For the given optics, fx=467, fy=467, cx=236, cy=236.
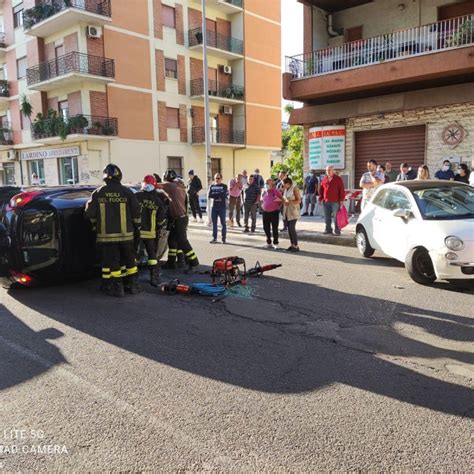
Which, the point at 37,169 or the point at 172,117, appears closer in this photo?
the point at 172,117

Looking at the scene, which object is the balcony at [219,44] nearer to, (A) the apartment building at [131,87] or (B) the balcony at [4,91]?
(A) the apartment building at [131,87]

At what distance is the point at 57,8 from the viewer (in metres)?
26.2

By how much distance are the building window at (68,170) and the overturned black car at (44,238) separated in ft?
73.1

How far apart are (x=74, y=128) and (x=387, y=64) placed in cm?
1765

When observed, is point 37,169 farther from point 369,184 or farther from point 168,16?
point 369,184

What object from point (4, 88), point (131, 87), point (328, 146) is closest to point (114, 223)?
point (328, 146)

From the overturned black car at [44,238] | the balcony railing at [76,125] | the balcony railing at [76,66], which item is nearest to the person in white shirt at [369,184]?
the overturned black car at [44,238]

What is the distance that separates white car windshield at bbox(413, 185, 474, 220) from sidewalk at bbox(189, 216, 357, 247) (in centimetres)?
357

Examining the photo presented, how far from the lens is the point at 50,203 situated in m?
6.66

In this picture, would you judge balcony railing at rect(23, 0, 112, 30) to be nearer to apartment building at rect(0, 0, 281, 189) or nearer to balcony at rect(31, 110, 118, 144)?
apartment building at rect(0, 0, 281, 189)

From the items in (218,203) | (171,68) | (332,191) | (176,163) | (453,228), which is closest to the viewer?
(453,228)

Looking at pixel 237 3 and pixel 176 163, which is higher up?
pixel 237 3

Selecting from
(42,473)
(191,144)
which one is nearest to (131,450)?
(42,473)

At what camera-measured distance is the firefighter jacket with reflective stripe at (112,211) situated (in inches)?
249
